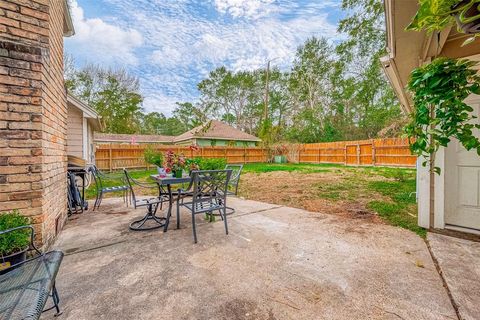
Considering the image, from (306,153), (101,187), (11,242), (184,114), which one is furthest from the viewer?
(184,114)

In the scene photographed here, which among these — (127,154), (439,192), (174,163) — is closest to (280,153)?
(127,154)

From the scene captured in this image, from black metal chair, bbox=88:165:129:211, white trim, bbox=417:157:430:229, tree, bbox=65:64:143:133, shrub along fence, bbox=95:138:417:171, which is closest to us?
white trim, bbox=417:157:430:229

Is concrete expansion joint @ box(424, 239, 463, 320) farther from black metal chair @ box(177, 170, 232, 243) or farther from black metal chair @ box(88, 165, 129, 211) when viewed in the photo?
black metal chair @ box(88, 165, 129, 211)

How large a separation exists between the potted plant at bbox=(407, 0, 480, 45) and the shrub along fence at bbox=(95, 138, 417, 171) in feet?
30.5

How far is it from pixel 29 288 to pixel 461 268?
335 cm

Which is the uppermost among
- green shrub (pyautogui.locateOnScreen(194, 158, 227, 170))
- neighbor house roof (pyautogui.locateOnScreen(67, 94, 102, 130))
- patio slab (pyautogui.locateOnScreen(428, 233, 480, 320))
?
neighbor house roof (pyautogui.locateOnScreen(67, 94, 102, 130))

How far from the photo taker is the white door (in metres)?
2.72

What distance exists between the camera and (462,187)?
9.16 ft

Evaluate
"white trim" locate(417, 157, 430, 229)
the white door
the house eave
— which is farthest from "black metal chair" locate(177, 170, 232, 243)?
the house eave

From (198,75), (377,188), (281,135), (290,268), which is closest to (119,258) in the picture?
(290,268)

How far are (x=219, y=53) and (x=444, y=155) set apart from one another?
1751cm

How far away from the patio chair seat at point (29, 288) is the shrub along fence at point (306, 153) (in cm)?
850

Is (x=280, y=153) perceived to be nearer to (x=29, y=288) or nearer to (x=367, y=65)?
(x=367, y=65)

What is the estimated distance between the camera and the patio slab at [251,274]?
59.2 inches
